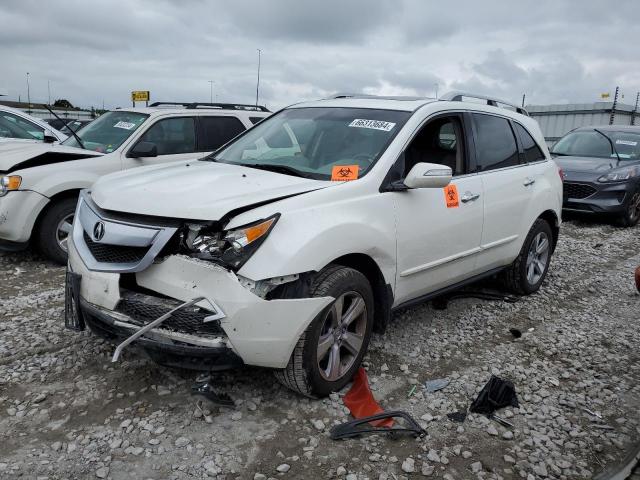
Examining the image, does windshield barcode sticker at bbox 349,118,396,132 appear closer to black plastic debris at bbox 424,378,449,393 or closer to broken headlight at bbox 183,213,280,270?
broken headlight at bbox 183,213,280,270

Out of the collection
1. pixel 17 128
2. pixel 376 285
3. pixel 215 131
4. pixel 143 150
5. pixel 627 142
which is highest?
pixel 627 142

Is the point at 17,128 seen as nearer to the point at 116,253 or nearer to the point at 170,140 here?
the point at 170,140

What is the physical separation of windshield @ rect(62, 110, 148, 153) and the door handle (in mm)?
4086

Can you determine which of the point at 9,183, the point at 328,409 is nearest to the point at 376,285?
the point at 328,409

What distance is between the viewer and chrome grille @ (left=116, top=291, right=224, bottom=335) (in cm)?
298

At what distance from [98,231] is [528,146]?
156 inches

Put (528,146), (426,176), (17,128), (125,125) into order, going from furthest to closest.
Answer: (17,128)
(125,125)
(528,146)
(426,176)

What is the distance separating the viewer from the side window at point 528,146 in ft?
17.5

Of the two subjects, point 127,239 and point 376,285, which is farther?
point 376,285

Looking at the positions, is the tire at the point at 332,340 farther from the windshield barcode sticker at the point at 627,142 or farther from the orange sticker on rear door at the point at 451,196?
the windshield barcode sticker at the point at 627,142

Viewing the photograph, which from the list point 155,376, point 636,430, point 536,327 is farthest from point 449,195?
point 155,376

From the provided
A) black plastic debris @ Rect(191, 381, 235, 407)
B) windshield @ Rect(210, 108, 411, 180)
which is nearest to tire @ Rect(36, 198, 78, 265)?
windshield @ Rect(210, 108, 411, 180)

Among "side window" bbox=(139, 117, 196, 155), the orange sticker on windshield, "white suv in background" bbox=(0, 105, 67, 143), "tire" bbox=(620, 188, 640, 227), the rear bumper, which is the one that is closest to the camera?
the orange sticker on windshield

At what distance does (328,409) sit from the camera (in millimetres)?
3352
